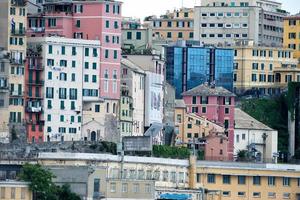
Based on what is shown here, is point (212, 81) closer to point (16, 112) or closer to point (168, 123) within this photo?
point (168, 123)

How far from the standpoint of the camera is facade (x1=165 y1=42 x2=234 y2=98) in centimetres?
14488

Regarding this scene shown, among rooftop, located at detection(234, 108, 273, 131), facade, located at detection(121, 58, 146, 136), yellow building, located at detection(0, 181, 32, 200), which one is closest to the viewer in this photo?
yellow building, located at detection(0, 181, 32, 200)

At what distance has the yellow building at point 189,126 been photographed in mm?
135500

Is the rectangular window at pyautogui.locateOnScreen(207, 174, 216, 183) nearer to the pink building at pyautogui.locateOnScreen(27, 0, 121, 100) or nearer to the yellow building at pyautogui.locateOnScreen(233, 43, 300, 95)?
the pink building at pyautogui.locateOnScreen(27, 0, 121, 100)

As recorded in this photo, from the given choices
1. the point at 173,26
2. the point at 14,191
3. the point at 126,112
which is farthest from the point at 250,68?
the point at 14,191

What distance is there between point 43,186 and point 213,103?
36.4 m

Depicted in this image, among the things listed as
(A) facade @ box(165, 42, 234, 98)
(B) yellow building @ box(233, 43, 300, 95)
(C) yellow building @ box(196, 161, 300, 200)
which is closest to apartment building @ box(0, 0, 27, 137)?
(C) yellow building @ box(196, 161, 300, 200)

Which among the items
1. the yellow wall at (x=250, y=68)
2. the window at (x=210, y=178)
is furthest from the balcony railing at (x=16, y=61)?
the yellow wall at (x=250, y=68)

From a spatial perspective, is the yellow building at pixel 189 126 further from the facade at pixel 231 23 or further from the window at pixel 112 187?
the window at pixel 112 187

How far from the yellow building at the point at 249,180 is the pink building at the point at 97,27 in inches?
332

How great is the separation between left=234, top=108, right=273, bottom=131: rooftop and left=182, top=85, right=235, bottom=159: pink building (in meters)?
1.14

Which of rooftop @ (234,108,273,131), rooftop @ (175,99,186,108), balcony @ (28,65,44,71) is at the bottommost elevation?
rooftop @ (234,108,273,131)

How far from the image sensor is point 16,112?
394ft

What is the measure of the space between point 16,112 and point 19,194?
17349mm
